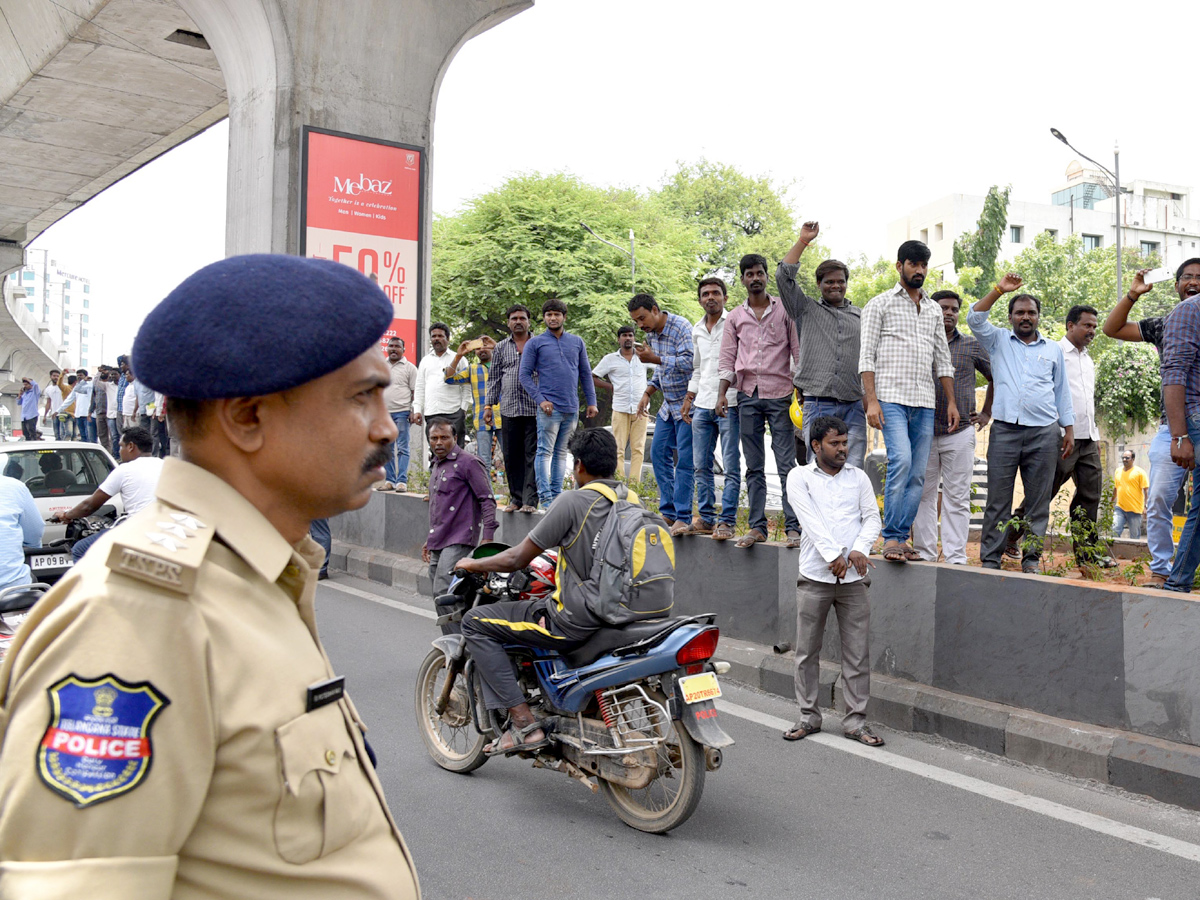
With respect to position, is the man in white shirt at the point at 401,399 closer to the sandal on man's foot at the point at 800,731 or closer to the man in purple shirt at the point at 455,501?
the man in purple shirt at the point at 455,501

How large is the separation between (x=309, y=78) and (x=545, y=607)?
32.4 ft

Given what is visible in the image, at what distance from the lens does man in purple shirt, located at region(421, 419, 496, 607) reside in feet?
23.3

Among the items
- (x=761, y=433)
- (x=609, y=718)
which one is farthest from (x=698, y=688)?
(x=761, y=433)

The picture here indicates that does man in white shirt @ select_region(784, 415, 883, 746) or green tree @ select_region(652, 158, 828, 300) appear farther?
green tree @ select_region(652, 158, 828, 300)

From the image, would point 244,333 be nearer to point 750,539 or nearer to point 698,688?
point 698,688

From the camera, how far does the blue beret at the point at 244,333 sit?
1.21 meters

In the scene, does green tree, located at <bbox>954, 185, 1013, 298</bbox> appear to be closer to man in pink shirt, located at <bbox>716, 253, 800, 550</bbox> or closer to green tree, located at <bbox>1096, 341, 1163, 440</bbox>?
green tree, located at <bbox>1096, 341, 1163, 440</bbox>

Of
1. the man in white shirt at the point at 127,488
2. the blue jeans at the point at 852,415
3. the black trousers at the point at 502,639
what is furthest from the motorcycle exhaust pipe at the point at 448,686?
the blue jeans at the point at 852,415

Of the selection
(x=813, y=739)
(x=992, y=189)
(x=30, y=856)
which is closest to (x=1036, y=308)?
(x=813, y=739)

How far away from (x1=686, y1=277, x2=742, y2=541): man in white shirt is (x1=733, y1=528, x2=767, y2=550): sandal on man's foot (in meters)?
0.25

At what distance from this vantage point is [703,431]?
8492mm

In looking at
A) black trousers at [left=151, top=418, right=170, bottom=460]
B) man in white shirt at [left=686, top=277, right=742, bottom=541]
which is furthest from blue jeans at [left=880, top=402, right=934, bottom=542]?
black trousers at [left=151, top=418, right=170, bottom=460]

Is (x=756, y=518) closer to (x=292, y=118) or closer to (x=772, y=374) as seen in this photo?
(x=772, y=374)

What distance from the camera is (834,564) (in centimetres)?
580
